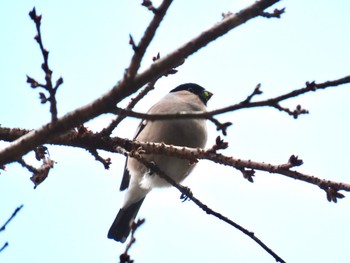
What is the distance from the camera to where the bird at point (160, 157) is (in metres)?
4.79

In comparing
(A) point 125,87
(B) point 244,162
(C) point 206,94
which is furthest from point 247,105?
(C) point 206,94

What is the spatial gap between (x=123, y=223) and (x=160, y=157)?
114 cm

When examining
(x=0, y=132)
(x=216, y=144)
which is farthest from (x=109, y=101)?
(x=0, y=132)

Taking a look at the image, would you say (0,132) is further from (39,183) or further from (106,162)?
(106,162)

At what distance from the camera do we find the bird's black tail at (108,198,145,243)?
5410 millimetres

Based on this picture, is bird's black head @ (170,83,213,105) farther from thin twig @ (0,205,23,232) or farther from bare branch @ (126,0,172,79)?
bare branch @ (126,0,172,79)

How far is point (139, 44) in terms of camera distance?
1.86 m

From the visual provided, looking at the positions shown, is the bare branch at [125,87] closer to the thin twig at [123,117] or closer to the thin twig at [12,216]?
the thin twig at [12,216]

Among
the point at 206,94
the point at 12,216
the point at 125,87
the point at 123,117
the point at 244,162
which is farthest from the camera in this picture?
the point at 206,94

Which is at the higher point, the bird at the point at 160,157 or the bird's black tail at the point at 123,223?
the bird at the point at 160,157

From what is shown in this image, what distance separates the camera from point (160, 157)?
480cm

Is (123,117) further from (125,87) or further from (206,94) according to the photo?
(206,94)

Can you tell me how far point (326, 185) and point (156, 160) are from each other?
239cm

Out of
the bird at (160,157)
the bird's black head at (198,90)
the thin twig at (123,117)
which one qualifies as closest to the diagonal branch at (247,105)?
the thin twig at (123,117)
